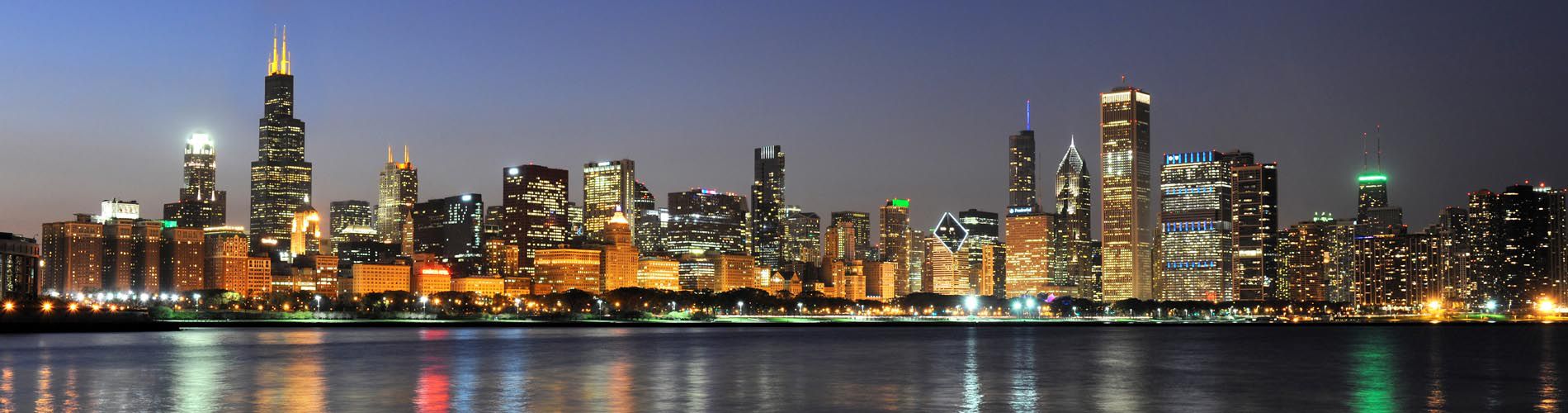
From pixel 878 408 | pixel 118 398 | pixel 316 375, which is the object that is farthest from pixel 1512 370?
pixel 118 398

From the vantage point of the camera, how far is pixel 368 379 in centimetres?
5500

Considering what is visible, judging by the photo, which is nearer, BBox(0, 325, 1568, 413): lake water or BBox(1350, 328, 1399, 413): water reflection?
BBox(0, 325, 1568, 413): lake water

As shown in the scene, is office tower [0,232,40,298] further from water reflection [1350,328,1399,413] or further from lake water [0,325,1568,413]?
water reflection [1350,328,1399,413]

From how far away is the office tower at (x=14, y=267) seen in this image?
18150 centimetres

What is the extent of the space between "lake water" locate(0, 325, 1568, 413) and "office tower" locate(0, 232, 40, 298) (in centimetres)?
9169

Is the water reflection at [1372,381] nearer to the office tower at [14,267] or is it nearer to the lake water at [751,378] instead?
the lake water at [751,378]

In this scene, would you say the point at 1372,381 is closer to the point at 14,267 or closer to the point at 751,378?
the point at 751,378

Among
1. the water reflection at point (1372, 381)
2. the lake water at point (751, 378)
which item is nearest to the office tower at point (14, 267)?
the lake water at point (751, 378)

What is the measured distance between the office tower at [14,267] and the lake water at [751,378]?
301 feet

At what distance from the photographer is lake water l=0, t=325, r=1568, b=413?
44.4 metres

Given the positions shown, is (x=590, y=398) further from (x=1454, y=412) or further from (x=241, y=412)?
(x=1454, y=412)

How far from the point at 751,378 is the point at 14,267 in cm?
16296

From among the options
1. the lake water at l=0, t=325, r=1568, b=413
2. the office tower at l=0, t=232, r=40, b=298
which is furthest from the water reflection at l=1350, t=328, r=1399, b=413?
the office tower at l=0, t=232, r=40, b=298

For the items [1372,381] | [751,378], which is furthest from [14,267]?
[1372,381]
